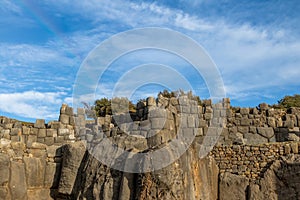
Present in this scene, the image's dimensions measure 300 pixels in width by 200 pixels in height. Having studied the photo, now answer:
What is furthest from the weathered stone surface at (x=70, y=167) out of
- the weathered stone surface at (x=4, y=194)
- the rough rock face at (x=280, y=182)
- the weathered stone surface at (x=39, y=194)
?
the rough rock face at (x=280, y=182)

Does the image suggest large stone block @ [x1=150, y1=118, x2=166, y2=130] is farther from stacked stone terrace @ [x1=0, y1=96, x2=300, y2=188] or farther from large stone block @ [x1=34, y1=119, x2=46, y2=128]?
large stone block @ [x1=34, y1=119, x2=46, y2=128]

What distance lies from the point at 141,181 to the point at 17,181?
4706 millimetres

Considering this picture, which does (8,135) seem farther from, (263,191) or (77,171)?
(263,191)

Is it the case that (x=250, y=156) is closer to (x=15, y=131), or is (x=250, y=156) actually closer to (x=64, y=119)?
(x=64, y=119)

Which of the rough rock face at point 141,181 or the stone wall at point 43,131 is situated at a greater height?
the stone wall at point 43,131

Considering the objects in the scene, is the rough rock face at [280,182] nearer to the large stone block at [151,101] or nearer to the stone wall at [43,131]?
the large stone block at [151,101]

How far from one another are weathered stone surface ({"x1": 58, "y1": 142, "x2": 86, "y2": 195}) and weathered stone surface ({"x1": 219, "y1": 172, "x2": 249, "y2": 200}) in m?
4.62

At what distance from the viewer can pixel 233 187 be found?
1188cm

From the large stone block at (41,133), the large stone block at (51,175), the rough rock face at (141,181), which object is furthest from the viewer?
the large stone block at (41,133)

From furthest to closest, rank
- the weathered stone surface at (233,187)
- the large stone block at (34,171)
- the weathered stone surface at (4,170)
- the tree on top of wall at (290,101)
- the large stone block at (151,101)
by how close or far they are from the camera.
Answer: the tree on top of wall at (290,101)
the large stone block at (34,171)
the large stone block at (151,101)
the weathered stone surface at (233,187)
the weathered stone surface at (4,170)

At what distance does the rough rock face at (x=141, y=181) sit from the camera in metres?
9.12

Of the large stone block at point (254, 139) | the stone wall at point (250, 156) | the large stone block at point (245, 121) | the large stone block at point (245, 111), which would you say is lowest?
the stone wall at point (250, 156)

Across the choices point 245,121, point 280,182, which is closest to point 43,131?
point 245,121

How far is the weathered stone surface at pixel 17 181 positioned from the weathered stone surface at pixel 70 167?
1150 mm
